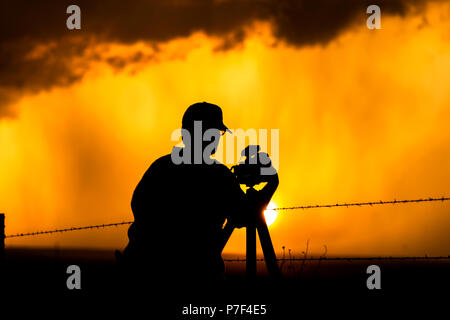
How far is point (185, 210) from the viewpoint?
500 cm

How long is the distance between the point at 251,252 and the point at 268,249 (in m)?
0.25

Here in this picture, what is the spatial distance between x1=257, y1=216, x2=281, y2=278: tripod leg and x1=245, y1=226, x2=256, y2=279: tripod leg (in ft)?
0.43

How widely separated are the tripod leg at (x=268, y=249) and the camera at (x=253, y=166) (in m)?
0.41

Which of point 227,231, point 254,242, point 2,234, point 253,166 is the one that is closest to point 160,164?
point 227,231

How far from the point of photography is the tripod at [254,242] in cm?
591

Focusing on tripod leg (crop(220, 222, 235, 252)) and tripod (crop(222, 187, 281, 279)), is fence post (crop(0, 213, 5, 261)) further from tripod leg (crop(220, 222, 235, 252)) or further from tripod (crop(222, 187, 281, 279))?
tripod leg (crop(220, 222, 235, 252))

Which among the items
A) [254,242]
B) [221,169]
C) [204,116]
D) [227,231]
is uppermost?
[204,116]

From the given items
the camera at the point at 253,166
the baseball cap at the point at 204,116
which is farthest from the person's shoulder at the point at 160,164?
the camera at the point at 253,166

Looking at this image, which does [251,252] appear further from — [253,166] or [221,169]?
[221,169]

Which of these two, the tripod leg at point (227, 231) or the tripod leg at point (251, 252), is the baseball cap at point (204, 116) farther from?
the tripod leg at point (251, 252)

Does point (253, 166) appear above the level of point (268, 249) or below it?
above

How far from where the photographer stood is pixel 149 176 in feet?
16.9
